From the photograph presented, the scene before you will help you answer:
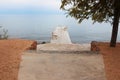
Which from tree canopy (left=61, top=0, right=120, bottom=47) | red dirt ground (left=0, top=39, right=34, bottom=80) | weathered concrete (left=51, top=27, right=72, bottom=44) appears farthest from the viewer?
weathered concrete (left=51, top=27, right=72, bottom=44)

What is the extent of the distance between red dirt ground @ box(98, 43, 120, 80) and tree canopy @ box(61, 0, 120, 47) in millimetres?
728

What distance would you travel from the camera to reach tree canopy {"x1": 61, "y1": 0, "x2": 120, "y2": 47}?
14000mm

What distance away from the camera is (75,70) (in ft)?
34.7

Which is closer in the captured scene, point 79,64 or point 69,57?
point 79,64

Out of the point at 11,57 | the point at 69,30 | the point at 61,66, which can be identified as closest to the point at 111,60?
the point at 61,66

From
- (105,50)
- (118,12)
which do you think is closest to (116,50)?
(105,50)

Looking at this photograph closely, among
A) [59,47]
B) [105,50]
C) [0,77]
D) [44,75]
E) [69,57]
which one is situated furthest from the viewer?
[59,47]

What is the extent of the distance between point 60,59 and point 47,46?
698cm

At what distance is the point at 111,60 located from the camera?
11359 mm

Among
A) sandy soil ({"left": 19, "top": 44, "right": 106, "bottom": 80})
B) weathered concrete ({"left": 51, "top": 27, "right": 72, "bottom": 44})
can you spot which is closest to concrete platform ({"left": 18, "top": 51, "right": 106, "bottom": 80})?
sandy soil ({"left": 19, "top": 44, "right": 106, "bottom": 80})

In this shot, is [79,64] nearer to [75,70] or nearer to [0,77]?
[75,70]

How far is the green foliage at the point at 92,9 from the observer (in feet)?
46.2

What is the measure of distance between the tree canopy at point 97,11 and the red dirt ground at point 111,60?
73 centimetres

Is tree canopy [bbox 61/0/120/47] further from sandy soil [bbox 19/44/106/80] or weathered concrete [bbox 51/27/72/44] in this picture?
weathered concrete [bbox 51/27/72/44]
